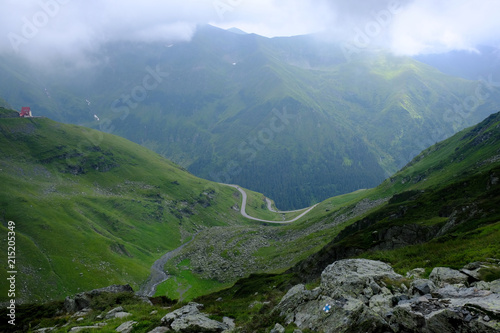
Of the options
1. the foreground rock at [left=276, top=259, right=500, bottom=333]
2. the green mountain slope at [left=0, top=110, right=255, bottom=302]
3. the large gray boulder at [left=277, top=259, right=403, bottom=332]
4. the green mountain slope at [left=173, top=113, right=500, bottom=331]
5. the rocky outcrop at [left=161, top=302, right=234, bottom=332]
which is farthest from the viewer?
the green mountain slope at [left=0, top=110, right=255, bottom=302]

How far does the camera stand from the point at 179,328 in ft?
64.5

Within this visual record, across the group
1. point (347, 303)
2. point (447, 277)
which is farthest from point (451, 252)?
point (347, 303)

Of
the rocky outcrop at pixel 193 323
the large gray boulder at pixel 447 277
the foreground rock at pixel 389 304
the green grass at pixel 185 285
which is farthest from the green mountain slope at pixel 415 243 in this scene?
the green grass at pixel 185 285

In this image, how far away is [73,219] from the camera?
379 feet

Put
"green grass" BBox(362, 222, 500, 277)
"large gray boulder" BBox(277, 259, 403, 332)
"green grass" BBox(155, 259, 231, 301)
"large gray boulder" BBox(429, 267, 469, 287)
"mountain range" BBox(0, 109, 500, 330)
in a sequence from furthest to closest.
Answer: "green grass" BBox(155, 259, 231, 301) < "mountain range" BBox(0, 109, 500, 330) < "green grass" BBox(362, 222, 500, 277) < "large gray boulder" BBox(429, 267, 469, 287) < "large gray boulder" BBox(277, 259, 403, 332)

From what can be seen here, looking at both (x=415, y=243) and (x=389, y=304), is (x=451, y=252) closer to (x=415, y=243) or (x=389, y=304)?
(x=389, y=304)

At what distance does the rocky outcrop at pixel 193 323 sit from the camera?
19688mm

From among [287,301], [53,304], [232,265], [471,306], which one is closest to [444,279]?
[471,306]

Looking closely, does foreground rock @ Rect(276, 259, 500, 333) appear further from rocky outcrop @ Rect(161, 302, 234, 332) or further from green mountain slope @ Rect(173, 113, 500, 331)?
rocky outcrop @ Rect(161, 302, 234, 332)

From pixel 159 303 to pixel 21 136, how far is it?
204 meters

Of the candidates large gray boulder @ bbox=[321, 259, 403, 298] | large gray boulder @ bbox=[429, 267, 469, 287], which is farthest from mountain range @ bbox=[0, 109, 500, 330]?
large gray boulder @ bbox=[321, 259, 403, 298]

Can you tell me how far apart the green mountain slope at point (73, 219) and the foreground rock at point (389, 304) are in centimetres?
8238

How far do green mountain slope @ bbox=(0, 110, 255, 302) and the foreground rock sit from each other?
82.4m

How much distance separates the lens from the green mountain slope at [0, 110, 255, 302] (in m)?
82.9
